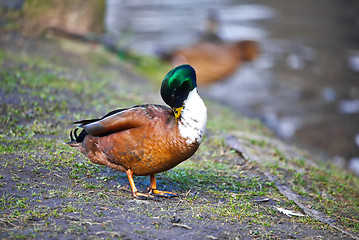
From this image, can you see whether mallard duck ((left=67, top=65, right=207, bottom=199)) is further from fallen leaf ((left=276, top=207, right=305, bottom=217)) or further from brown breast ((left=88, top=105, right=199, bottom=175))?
fallen leaf ((left=276, top=207, right=305, bottom=217))

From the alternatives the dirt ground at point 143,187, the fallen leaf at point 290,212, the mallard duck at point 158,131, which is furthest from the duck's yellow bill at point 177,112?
the fallen leaf at point 290,212

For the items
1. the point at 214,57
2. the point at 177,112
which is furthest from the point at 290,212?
the point at 214,57

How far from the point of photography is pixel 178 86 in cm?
380

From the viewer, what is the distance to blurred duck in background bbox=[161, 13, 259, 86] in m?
13.7

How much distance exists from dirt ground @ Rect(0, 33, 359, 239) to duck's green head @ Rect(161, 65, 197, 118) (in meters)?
0.90

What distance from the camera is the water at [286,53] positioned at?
9.93 metres

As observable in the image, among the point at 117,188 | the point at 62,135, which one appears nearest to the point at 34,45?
the point at 62,135

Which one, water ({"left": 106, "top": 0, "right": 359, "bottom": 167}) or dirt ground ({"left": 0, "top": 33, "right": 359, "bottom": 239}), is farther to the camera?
water ({"left": 106, "top": 0, "right": 359, "bottom": 167})

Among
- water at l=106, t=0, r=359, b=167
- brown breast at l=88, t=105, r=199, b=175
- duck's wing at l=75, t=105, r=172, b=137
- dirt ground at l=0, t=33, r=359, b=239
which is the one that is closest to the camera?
dirt ground at l=0, t=33, r=359, b=239

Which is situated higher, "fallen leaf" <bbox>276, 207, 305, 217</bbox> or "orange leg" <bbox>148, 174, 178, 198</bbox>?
"orange leg" <bbox>148, 174, 178, 198</bbox>

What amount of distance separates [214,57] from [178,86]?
10977mm

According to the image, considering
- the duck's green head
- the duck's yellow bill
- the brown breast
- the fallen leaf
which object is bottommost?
the fallen leaf

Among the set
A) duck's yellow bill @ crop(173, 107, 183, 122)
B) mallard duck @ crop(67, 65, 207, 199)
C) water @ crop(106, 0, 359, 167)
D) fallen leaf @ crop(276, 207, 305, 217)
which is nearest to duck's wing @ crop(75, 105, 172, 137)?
mallard duck @ crop(67, 65, 207, 199)

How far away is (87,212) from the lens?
3.53 metres
